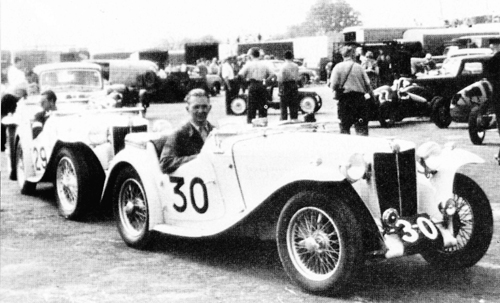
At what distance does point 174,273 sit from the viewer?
14.7ft

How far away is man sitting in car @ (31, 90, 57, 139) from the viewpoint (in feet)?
23.4

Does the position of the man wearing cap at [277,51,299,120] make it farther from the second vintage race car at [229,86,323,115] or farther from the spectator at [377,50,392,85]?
the second vintage race car at [229,86,323,115]

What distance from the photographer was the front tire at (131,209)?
5023 mm

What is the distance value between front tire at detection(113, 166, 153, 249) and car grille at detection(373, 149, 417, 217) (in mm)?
1681

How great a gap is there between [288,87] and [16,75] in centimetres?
444

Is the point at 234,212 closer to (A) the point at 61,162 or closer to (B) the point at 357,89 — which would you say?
(A) the point at 61,162

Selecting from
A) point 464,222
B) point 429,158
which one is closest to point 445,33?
point 429,158

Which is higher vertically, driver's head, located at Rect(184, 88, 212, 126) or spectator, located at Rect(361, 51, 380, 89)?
spectator, located at Rect(361, 51, 380, 89)

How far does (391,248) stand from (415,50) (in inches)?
89.6

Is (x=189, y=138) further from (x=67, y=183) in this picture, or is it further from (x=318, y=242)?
(x=67, y=183)

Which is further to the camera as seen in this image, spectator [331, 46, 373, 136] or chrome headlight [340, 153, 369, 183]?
spectator [331, 46, 373, 136]

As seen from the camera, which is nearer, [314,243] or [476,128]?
[314,243]

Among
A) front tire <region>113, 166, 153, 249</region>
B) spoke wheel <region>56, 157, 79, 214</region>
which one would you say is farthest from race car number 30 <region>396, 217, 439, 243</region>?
spoke wheel <region>56, 157, 79, 214</region>

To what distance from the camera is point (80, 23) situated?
5480mm
